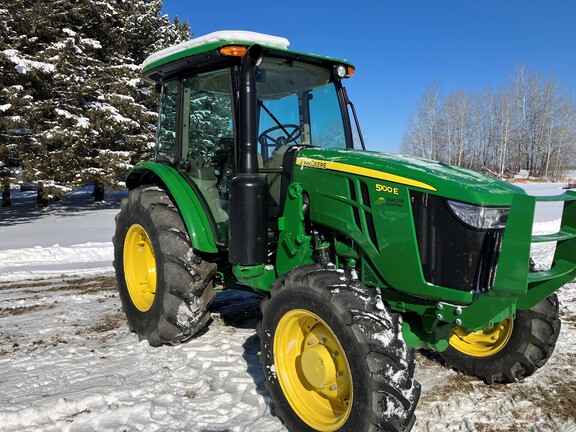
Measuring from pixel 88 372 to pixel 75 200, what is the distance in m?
20.0

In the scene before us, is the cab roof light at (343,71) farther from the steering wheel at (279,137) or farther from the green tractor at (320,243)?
the steering wheel at (279,137)

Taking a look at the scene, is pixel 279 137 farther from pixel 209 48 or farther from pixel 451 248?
pixel 451 248

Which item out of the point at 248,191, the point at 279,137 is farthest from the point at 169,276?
the point at 279,137

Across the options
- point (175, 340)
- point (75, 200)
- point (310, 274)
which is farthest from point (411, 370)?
point (75, 200)

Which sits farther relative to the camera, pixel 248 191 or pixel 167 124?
pixel 167 124

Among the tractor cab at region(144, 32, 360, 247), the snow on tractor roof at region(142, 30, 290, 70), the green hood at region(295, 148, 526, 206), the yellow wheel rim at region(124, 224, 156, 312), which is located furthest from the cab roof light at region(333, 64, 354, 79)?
the yellow wheel rim at region(124, 224, 156, 312)

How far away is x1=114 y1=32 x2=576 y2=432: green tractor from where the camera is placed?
2525mm

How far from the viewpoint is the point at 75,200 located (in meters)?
21.8

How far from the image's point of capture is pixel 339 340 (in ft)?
8.50

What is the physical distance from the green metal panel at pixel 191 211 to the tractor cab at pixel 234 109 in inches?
2.1

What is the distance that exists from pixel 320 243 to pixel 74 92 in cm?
1562

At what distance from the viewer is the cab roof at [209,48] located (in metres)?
3.34

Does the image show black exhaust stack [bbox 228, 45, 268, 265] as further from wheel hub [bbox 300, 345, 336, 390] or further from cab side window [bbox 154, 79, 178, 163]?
cab side window [bbox 154, 79, 178, 163]

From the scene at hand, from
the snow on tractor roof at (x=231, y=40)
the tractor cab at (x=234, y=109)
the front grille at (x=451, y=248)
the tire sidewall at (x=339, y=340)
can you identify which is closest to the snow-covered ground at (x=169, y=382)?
the tire sidewall at (x=339, y=340)
